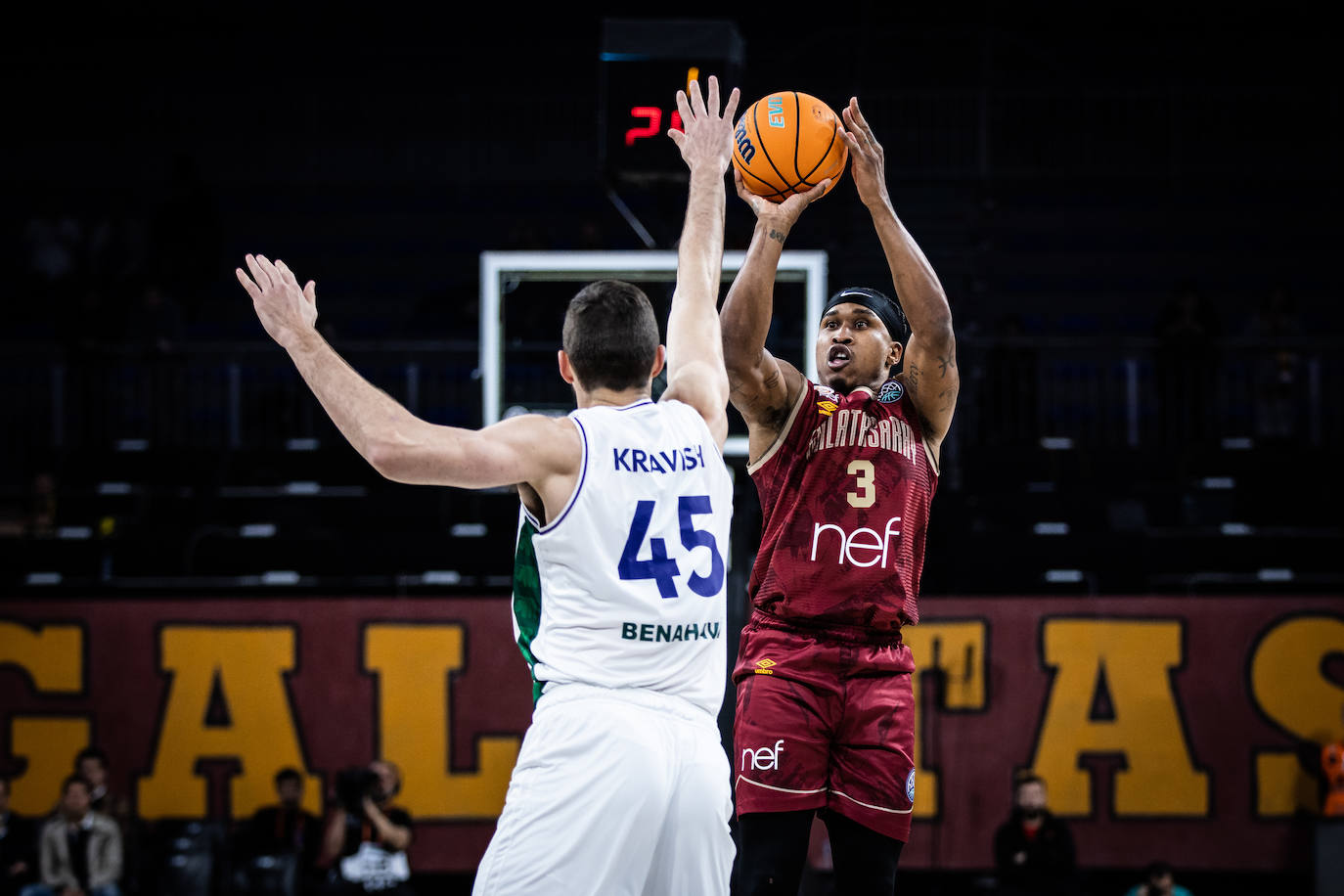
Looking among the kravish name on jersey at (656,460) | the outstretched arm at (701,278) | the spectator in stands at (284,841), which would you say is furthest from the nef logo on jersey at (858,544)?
the spectator in stands at (284,841)

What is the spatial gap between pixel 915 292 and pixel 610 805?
6.54 ft

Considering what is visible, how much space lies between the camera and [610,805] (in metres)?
3.49

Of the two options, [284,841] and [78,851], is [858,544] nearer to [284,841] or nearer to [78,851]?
[284,841]

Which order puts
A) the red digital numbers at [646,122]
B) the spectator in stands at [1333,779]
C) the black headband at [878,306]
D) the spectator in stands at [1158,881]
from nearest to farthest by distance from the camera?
the black headband at [878,306] < the red digital numbers at [646,122] < the spectator in stands at [1158,881] < the spectator in stands at [1333,779]

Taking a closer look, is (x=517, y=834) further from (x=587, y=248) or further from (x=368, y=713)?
(x=587, y=248)

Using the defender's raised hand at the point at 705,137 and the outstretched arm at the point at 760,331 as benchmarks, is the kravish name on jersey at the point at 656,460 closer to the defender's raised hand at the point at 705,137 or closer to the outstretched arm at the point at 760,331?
the outstretched arm at the point at 760,331

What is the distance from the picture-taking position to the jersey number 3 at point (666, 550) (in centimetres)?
365

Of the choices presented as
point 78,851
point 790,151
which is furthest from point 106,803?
point 790,151

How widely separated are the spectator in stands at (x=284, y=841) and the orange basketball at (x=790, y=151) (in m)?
7.71

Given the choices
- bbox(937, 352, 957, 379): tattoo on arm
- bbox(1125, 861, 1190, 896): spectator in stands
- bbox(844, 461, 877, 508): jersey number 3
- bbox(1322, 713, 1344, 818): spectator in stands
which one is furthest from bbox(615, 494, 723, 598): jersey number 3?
bbox(1322, 713, 1344, 818): spectator in stands

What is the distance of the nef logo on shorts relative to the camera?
4.39 meters

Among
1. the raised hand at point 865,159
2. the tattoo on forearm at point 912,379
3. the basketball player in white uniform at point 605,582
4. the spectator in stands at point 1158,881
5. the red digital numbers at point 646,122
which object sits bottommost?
the spectator in stands at point 1158,881

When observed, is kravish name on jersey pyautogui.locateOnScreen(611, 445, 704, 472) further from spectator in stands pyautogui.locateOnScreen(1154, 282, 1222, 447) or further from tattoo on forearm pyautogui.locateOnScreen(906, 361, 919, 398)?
spectator in stands pyautogui.locateOnScreen(1154, 282, 1222, 447)

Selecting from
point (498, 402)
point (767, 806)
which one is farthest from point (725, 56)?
point (767, 806)
